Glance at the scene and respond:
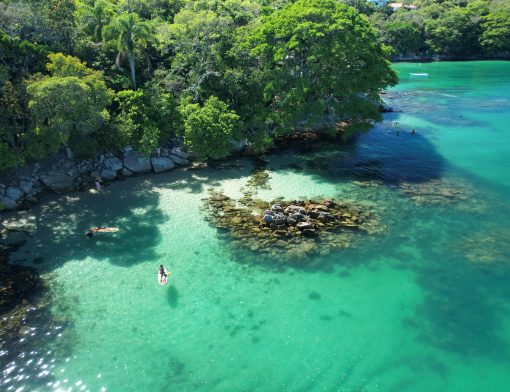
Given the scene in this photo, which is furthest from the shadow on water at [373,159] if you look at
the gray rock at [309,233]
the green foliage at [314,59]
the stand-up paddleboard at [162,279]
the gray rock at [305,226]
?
the stand-up paddleboard at [162,279]

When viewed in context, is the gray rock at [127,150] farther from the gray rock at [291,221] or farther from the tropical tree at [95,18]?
the gray rock at [291,221]

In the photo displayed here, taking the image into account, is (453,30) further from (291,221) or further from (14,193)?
(14,193)

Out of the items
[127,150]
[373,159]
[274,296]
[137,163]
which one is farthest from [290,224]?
[127,150]

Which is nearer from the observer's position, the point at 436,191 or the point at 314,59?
the point at 436,191

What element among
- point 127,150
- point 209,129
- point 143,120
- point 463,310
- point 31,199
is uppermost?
point 143,120

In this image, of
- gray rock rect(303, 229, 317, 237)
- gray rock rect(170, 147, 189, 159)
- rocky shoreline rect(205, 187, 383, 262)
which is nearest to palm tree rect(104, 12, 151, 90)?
gray rock rect(170, 147, 189, 159)
